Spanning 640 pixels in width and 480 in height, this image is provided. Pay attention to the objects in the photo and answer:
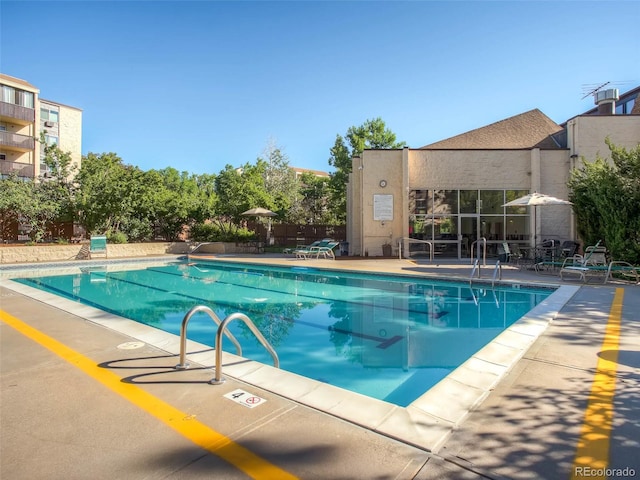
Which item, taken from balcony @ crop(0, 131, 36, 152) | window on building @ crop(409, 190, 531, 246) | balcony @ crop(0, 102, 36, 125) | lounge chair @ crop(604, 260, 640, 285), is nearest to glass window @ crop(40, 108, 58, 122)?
balcony @ crop(0, 102, 36, 125)

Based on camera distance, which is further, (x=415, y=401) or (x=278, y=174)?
(x=278, y=174)

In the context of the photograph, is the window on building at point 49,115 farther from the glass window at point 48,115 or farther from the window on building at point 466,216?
the window on building at point 466,216

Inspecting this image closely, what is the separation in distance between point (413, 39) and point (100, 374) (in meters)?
13.0

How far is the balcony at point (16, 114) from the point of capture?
86.0 ft

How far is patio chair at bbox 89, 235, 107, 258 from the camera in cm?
1719

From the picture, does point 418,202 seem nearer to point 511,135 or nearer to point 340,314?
point 511,135

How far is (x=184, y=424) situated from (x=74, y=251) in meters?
18.3

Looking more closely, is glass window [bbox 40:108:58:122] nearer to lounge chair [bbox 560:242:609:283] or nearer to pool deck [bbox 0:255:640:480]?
pool deck [bbox 0:255:640:480]

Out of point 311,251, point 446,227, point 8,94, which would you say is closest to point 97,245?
point 311,251

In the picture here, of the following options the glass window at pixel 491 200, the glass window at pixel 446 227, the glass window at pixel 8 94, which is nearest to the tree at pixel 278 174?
the glass window at pixel 446 227

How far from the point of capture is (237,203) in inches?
818

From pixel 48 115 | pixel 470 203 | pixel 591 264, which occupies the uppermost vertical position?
pixel 48 115

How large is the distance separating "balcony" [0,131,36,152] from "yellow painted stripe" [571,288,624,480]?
35.4 m

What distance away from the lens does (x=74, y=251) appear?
1722 centimetres
